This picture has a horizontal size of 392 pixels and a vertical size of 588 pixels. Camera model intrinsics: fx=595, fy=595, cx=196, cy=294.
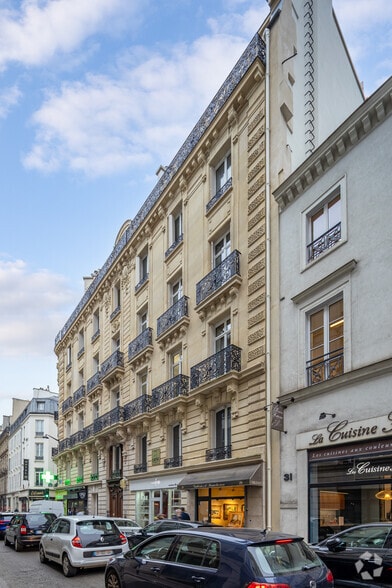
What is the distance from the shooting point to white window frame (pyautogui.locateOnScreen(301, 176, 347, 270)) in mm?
14297

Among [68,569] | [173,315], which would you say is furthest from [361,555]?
[173,315]

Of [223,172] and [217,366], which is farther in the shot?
[223,172]

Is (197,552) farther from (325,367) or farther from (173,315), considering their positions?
(173,315)

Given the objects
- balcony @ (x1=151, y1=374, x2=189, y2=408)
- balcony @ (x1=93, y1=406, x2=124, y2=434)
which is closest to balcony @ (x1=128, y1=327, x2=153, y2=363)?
balcony @ (x1=151, y1=374, x2=189, y2=408)

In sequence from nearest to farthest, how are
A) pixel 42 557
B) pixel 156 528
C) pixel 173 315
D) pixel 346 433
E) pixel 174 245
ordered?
pixel 346 433, pixel 156 528, pixel 42 557, pixel 173 315, pixel 174 245

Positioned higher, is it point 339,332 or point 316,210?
point 316,210

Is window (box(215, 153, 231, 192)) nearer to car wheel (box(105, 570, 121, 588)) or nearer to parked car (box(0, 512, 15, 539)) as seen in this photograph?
car wheel (box(105, 570, 121, 588))

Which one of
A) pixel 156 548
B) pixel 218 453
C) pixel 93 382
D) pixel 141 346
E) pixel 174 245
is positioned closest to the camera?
pixel 156 548

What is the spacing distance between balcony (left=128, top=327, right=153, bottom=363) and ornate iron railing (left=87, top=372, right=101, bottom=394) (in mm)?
5921

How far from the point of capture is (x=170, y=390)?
2231 cm

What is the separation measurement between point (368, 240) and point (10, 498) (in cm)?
7818

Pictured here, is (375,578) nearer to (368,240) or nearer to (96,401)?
(368,240)

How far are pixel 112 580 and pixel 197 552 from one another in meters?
3.03

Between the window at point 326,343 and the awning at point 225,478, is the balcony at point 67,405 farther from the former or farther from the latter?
the window at point 326,343
